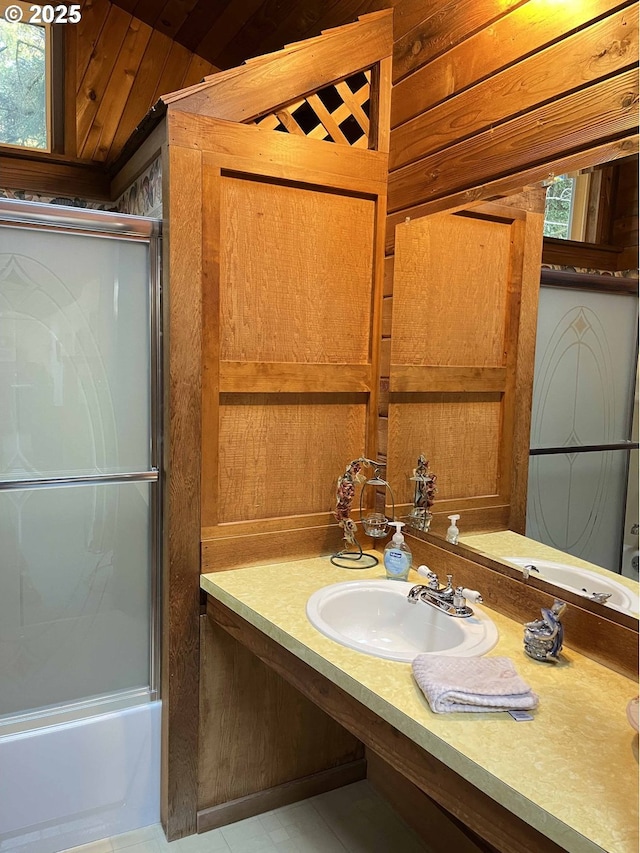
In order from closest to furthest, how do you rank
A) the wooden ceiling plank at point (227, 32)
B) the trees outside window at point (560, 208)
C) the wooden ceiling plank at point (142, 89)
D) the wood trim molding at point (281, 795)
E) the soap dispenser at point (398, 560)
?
the trees outside window at point (560, 208), the soap dispenser at point (398, 560), the wood trim molding at point (281, 795), the wooden ceiling plank at point (227, 32), the wooden ceiling plank at point (142, 89)

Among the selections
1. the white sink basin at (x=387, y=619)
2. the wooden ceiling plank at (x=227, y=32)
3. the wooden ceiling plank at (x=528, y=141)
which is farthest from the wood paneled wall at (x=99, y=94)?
the white sink basin at (x=387, y=619)

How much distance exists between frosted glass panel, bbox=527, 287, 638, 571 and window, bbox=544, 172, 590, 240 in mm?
137

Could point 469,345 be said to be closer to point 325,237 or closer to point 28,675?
point 325,237

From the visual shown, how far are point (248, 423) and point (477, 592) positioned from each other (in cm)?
83

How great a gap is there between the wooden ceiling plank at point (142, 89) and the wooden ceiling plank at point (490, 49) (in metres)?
1.05

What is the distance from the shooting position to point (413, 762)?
118 centimetres

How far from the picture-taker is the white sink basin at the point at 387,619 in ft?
5.20

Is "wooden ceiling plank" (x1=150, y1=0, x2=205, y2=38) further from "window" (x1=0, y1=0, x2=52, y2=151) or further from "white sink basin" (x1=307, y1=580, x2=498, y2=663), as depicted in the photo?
"white sink basin" (x1=307, y1=580, x2=498, y2=663)

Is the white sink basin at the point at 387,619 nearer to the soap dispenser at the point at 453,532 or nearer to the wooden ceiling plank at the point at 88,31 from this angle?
the soap dispenser at the point at 453,532

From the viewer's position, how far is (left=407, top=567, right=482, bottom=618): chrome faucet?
1584 mm

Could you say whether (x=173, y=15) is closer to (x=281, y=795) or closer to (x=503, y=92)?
(x=503, y=92)

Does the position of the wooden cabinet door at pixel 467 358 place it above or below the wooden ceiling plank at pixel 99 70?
below

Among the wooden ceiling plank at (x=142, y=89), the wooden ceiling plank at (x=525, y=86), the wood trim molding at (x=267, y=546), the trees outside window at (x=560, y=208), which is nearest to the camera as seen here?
the wooden ceiling plank at (x=525, y=86)

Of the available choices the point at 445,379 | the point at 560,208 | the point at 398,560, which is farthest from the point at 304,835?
the point at 560,208
